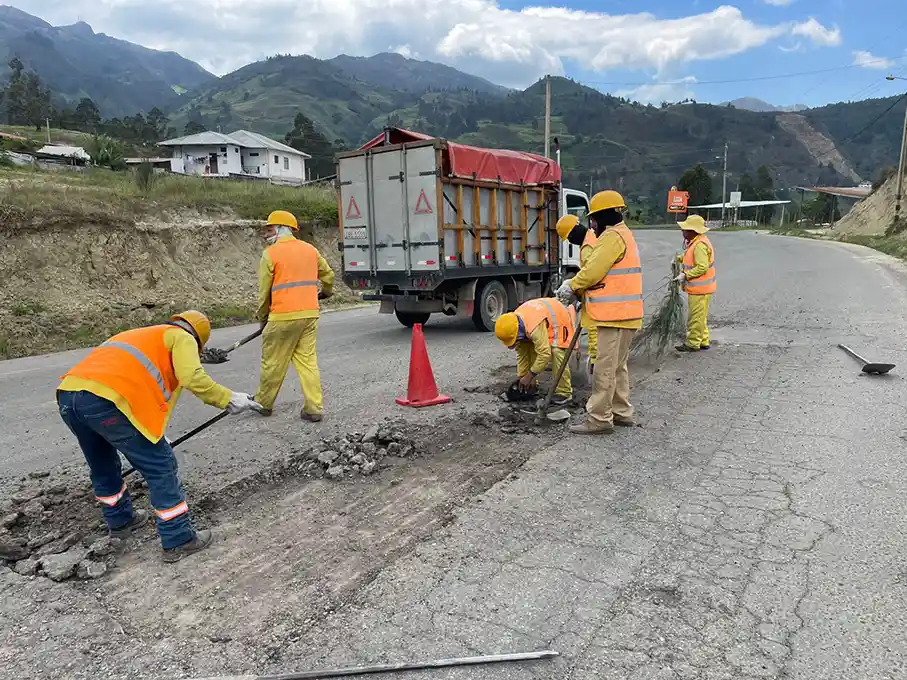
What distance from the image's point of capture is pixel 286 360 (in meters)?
5.88

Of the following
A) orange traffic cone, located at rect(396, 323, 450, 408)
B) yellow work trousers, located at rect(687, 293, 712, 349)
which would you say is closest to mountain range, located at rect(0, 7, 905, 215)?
yellow work trousers, located at rect(687, 293, 712, 349)

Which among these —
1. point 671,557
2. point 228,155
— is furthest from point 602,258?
point 228,155

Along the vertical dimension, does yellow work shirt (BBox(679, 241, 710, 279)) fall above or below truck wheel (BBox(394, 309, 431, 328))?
above

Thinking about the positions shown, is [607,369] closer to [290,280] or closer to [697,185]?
[290,280]

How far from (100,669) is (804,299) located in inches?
513

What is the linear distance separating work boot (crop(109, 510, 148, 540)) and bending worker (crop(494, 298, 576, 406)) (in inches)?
118

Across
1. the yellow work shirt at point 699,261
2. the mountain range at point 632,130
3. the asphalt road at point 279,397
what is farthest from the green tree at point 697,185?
the yellow work shirt at point 699,261

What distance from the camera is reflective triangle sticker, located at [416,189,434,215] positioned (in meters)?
9.44

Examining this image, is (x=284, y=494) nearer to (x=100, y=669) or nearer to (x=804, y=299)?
(x=100, y=669)

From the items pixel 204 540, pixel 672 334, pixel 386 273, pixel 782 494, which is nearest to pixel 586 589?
pixel 782 494

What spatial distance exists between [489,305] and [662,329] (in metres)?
3.23

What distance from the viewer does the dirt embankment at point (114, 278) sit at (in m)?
10.8

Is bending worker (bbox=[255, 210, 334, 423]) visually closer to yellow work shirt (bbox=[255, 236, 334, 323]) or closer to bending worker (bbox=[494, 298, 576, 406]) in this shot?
yellow work shirt (bbox=[255, 236, 334, 323])

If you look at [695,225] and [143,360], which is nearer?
[143,360]
